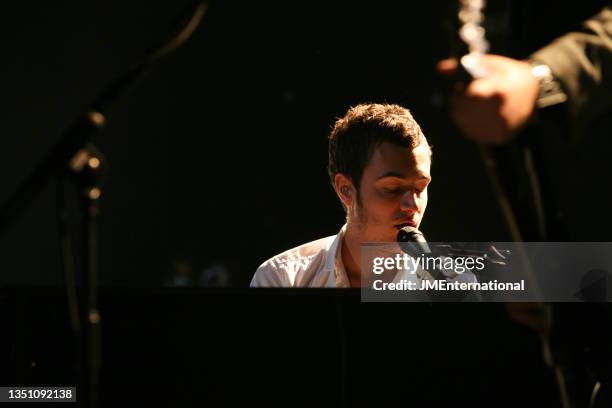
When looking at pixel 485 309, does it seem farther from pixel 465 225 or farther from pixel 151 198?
pixel 151 198

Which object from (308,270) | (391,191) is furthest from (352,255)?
(391,191)

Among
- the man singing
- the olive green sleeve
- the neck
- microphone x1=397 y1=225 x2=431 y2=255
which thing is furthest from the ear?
the olive green sleeve

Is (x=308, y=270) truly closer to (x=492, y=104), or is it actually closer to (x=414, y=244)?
(x=414, y=244)

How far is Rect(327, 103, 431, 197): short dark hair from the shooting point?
271 cm

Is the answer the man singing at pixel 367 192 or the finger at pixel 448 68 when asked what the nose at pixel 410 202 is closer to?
the man singing at pixel 367 192

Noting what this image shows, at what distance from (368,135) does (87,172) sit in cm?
182

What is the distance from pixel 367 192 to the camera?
2.70 m

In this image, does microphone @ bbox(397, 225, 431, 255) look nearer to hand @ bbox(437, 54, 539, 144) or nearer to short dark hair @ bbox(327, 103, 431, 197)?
short dark hair @ bbox(327, 103, 431, 197)

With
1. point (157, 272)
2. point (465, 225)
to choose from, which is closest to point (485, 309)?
point (465, 225)

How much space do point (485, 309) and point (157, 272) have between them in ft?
12.0

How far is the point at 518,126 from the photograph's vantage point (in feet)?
3.10

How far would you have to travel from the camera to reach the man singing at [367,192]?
260cm

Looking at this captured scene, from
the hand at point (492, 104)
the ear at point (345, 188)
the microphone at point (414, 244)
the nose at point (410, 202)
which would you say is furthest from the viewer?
the ear at point (345, 188)

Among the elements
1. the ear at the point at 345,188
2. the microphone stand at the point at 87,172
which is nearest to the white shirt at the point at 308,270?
the ear at the point at 345,188
